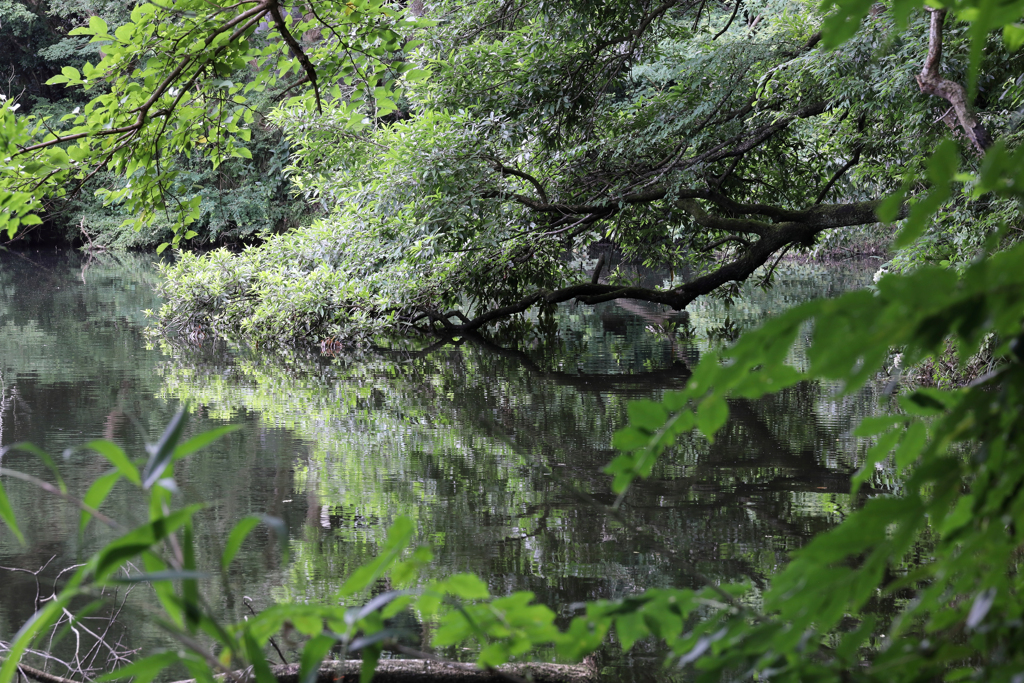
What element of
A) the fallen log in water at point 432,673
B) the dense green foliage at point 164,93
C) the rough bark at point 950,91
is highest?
the rough bark at point 950,91

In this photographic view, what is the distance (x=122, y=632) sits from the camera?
2.78m

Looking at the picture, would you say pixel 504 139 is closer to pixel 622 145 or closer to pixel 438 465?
pixel 622 145

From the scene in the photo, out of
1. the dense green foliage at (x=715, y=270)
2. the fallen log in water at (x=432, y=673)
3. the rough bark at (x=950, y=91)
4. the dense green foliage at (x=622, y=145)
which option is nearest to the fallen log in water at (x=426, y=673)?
the fallen log in water at (x=432, y=673)

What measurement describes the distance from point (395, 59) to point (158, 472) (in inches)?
121

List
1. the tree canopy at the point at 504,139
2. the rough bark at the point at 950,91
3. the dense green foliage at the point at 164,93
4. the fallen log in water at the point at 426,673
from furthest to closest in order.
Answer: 1. the rough bark at the point at 950,91
2. the tree canopy at the point at 504,139
3. the dense green foliage at the point at 164,93
4. the fallen log in water at the point at 426,673

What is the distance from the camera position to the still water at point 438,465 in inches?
130

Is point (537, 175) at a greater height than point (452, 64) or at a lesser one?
lesser

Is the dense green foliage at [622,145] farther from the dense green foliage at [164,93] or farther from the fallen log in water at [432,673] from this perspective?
the fallen log in water at [432,673]

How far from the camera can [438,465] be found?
16.3 feet

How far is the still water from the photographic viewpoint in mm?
3301

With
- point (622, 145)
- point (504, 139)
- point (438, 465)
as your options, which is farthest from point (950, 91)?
point (438, 465)

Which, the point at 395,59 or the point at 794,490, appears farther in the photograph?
the point at 794,490

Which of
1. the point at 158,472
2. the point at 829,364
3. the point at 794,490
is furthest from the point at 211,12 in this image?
the point at 794,490

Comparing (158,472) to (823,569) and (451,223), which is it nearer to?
(823,569)
